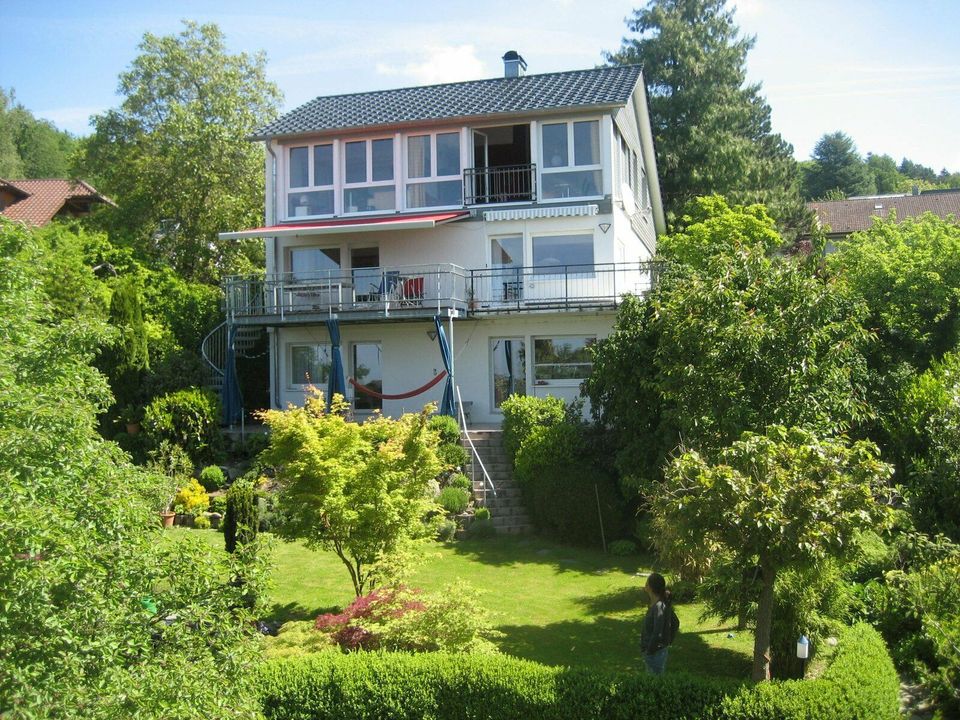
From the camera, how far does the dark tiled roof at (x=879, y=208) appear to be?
53222 mm

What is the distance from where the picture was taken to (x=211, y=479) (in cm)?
2038

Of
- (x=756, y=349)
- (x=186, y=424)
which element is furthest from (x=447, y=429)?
(x=756, y=349)

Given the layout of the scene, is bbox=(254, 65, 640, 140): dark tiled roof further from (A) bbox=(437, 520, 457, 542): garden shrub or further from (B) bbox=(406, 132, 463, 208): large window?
(A) bbox=(437, 520, 457, 542): garden shrub

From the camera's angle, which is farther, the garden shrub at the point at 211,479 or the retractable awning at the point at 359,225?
the retractable awning at the point at 359,225

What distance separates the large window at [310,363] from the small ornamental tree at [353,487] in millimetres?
13026

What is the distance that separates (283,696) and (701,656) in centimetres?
565

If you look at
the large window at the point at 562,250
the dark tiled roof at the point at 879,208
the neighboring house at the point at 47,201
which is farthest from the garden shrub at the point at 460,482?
the dark tiled roof at the point at 879,208

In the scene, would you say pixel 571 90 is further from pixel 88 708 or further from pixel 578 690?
pixel 88 708

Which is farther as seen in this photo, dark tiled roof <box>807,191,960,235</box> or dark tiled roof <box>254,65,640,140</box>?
dark tiled roof <box>807,191,960,235</box>

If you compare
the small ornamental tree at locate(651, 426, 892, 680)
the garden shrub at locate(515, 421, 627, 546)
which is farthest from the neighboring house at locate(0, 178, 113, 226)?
the small ornamental tree at locate(651, 426, 892, 680)

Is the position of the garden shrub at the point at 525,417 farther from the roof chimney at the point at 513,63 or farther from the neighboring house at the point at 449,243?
the roof chimney at the point at 513,63

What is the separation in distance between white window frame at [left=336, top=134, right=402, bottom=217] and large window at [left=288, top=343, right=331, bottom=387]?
417 cm

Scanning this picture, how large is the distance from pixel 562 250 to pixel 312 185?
26.2ft

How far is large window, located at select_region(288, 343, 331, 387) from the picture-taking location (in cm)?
2598
